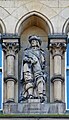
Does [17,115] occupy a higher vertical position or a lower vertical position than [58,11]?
lower

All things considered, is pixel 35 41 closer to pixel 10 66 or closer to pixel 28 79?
pixel 10 66

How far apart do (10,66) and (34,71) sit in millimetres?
645

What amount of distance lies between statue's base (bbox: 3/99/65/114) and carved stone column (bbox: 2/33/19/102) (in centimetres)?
48

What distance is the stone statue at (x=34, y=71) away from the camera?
4025 cm

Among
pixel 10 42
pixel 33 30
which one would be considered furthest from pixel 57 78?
pixel 33 30

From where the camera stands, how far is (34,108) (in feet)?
130

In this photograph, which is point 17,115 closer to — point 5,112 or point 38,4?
point 5,112

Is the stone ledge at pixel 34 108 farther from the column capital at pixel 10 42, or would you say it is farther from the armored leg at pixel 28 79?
the column capital at pixel 10 42

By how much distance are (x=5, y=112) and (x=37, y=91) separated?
1.00 metres

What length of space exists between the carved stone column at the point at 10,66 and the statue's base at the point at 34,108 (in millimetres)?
478

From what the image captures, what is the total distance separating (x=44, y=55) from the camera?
40.8 metres

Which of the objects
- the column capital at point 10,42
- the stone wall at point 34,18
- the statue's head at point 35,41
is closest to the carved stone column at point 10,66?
the column capital at point 10,42

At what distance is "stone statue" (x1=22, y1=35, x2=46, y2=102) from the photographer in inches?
1585

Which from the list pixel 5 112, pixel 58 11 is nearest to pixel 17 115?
pixel 5 112
